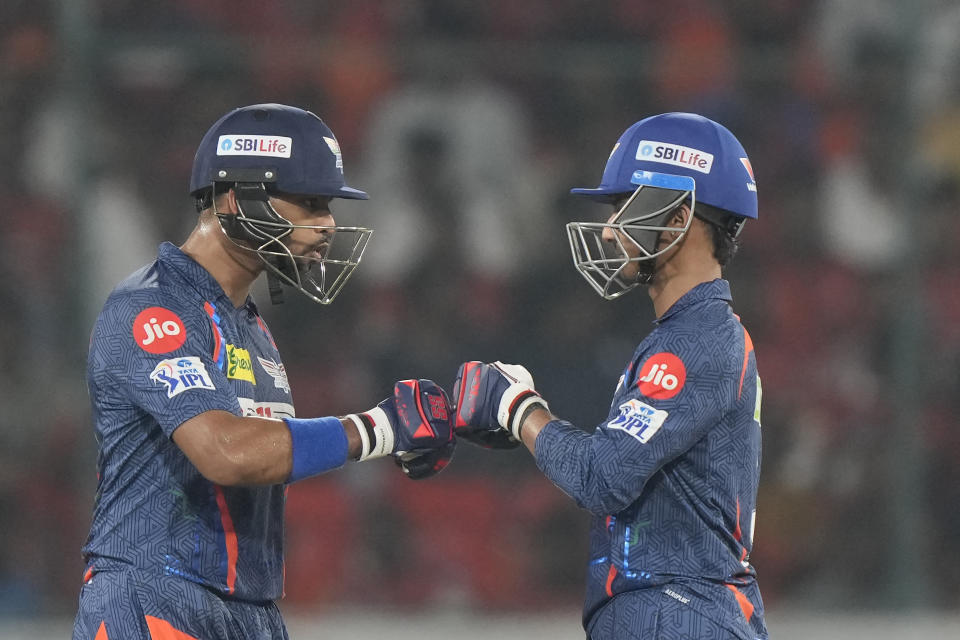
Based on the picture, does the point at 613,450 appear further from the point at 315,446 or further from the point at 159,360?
the point at 159,360

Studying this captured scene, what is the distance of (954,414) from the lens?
767 cm

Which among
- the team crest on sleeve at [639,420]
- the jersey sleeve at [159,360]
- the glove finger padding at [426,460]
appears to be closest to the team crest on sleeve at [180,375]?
the jersey sleeve at [159,360]

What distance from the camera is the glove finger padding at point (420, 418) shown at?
155 inches

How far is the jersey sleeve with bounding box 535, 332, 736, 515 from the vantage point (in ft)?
11.5

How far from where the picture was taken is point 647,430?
3510 millimetres

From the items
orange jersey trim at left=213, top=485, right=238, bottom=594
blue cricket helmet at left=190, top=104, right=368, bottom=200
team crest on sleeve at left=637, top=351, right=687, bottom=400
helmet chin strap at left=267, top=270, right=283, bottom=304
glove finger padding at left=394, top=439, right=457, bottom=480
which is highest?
blue cricket helmet at left=190, top=104, right=368, bottom=200

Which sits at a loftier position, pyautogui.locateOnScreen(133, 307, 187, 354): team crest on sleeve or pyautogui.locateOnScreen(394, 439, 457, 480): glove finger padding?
pyautogui.locateOnScreen(133, 307, 187, 354): team crest on sleeve

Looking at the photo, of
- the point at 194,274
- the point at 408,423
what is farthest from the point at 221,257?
the point at 408,423

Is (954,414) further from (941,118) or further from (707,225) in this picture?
(707,225)

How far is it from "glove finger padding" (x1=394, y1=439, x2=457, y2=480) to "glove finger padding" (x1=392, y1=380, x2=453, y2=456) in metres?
0.06

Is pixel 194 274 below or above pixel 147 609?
above

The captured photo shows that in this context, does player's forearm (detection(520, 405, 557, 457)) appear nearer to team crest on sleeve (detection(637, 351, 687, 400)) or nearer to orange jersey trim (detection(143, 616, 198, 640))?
team crest on sleeve (detection(637, 351, 687, 400))

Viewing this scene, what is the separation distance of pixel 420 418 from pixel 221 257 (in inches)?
30.0

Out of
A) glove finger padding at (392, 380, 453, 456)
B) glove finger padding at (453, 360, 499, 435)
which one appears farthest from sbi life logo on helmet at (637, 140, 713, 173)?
glove finger padding at (392, 380, 453, 456)
